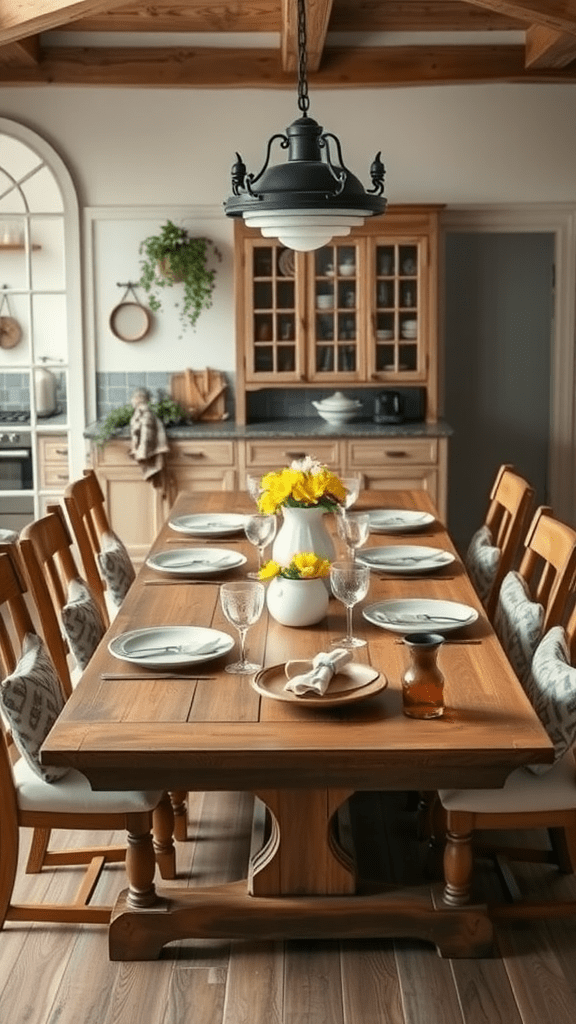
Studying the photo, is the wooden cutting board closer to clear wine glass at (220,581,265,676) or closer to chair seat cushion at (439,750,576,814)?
clear wine glass at (220,581,265,676)

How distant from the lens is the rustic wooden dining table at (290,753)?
2535mm

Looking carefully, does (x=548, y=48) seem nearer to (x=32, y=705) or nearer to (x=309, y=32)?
(x=309, y=32)

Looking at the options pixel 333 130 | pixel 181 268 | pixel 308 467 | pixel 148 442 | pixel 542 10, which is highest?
pixel 542 10

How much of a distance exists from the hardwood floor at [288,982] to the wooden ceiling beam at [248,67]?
4.69 meters

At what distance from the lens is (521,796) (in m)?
2.90

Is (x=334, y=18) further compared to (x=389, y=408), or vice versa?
(x=389, y=408)

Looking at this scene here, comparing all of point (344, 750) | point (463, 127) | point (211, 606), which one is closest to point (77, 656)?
point (211, 606)

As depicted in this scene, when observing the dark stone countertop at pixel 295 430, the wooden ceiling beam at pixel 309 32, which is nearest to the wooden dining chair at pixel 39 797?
the wooden ceiling beam at pixel 309 32

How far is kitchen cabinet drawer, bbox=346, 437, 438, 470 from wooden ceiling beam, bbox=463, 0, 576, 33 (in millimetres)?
2125

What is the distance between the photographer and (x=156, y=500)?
648 centimetres

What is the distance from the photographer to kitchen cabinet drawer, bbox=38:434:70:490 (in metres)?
7.00

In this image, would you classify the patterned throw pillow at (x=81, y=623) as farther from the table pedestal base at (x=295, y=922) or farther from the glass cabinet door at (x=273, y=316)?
the glass cabinet door at (x=273, y=316)

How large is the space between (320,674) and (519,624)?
965 millimetres

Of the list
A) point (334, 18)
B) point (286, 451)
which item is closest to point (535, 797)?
point (286, 451)
